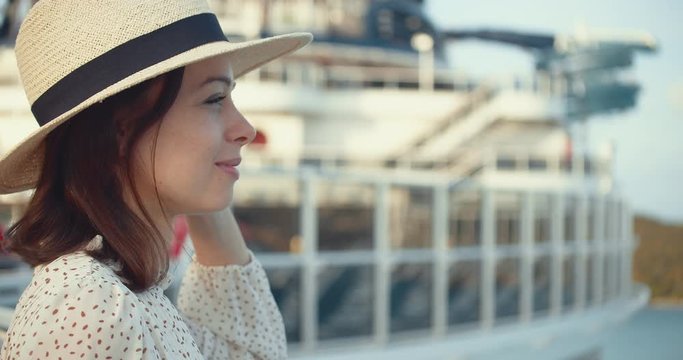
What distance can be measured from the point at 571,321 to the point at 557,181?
1693mm

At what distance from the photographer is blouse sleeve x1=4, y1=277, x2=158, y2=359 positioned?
1060mm

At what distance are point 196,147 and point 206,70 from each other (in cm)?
12

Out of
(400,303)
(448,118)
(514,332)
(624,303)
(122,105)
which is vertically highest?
(122,105)

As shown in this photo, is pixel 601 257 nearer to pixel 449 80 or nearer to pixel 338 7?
pixel 449 80

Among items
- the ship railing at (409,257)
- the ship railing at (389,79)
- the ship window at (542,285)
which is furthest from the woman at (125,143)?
the ship railing at (389,79)

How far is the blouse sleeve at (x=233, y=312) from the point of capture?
5.48ft

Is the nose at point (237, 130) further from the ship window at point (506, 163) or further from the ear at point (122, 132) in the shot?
the ship window at point (506, 163)

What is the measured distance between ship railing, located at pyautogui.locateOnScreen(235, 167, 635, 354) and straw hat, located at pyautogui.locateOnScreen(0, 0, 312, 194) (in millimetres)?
6365

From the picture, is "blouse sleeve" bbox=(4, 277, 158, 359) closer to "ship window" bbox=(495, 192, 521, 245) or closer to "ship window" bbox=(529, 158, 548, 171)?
"ship window" bbox=(495, 192, 521, 245)

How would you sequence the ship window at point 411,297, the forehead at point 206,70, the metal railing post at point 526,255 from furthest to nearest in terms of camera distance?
the metal railing post at point 526,255, the ship window at point 411,297, the forehead at point 206,70

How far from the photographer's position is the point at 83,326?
1.07 m

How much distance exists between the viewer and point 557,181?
36.1ft

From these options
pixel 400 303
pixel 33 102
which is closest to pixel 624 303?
pixel 400 303

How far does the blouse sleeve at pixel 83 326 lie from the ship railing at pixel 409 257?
21.6ft
